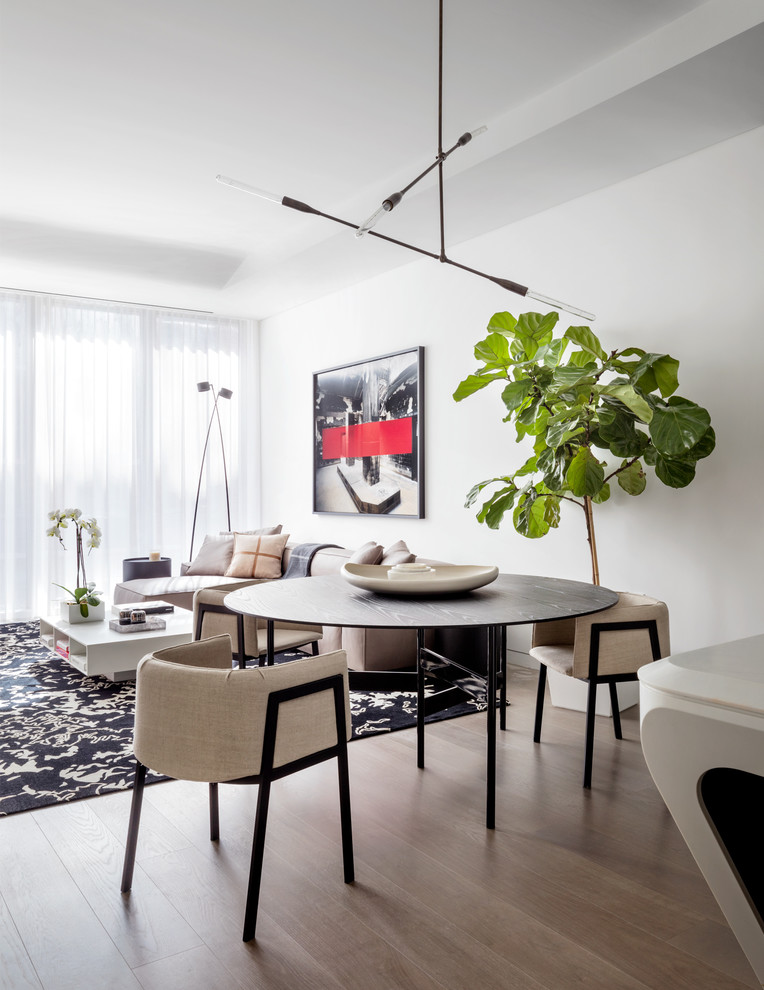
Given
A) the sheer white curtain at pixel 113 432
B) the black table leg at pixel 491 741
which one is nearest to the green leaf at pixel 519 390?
the black table leg at pixel 491 741

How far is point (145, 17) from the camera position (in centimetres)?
290

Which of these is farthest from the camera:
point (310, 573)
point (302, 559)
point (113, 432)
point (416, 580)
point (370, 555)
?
point (113, 432)

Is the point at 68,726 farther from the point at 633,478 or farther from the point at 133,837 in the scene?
the point at 633,478

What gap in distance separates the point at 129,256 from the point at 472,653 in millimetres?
3835

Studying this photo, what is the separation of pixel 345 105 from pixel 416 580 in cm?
230

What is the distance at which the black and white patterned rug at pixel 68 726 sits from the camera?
9.20ft

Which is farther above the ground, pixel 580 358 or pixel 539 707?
pixel 580 358

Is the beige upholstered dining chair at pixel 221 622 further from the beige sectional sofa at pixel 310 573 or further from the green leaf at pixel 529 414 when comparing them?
the green leaf at pixel 529 414

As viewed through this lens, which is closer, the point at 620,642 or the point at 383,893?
the point at 383,893

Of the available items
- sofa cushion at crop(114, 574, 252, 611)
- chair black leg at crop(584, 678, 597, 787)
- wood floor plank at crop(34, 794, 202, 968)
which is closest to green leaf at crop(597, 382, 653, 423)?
chair black leg at crop(584, 678, 597, 787)

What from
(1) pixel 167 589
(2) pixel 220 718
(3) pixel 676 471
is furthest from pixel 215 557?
(2) pixel 220 718

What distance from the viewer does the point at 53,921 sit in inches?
75.6

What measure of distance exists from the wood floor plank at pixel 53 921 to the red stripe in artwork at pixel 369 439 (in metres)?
3.62

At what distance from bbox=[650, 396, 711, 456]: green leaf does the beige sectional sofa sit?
150cm
